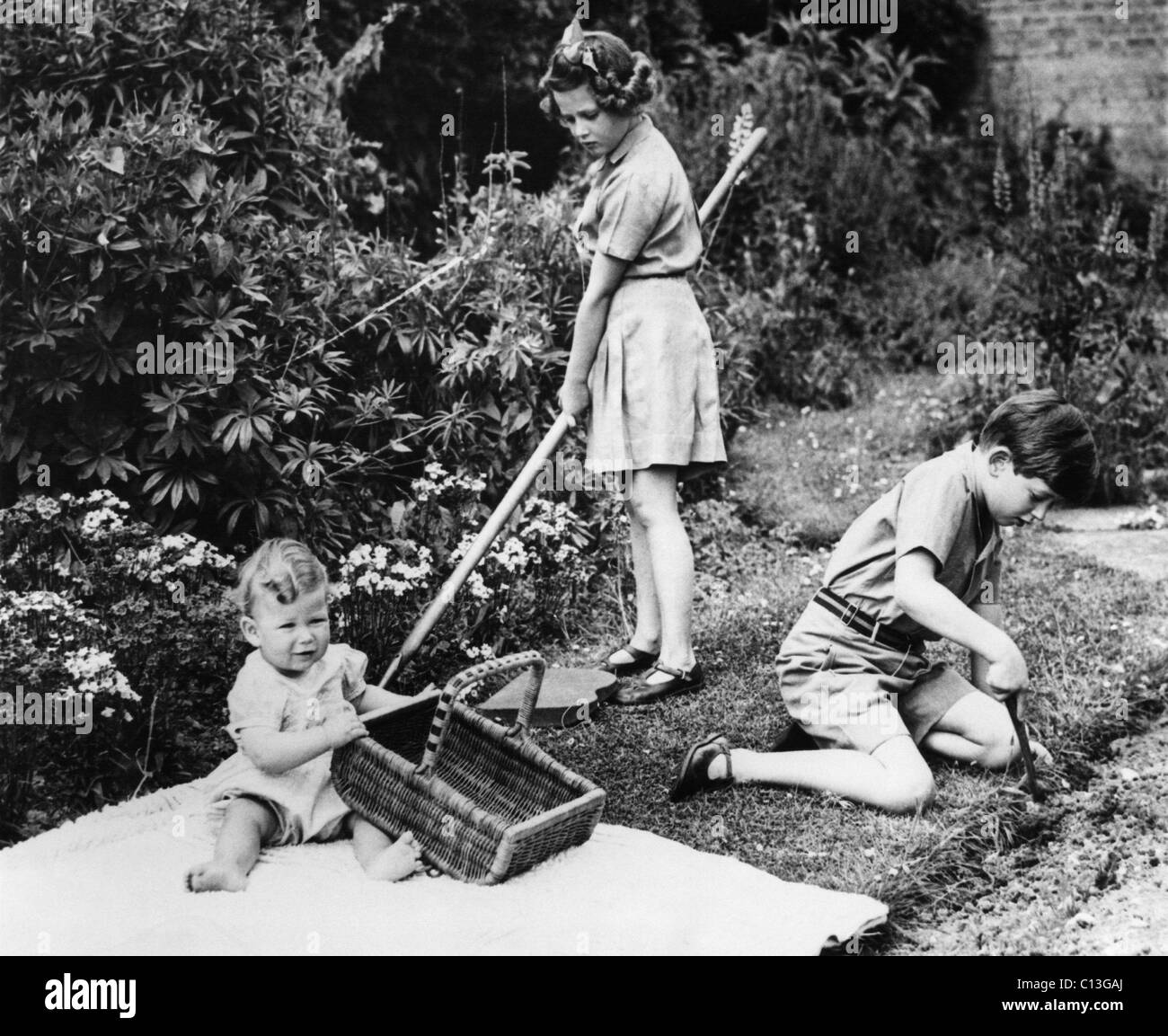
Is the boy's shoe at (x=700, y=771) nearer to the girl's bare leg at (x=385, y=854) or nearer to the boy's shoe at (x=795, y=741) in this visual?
the boy's shoe at (x=795, y=741)

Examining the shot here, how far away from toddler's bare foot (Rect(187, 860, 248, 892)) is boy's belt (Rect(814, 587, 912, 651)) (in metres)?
1.72

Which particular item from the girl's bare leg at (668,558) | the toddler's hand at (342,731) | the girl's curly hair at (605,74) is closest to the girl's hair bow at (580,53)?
the girl's curly hair at (605,74)

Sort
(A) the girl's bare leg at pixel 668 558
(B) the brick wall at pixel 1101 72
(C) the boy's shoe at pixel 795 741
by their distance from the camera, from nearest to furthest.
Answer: (C) the boy's shoe at pixel 795 741 → (A) the girl's bare leg at pixel 668 558 → (B) the brick wall at pixel 1101 72

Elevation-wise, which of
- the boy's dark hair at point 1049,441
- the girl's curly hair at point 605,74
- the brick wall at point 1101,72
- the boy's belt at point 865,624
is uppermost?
the brick wall at point 1101,72

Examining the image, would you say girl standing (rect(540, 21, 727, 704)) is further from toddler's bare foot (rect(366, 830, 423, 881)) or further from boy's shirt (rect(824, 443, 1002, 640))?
toddler's bare foot (rect(366, 830, 423, 881))

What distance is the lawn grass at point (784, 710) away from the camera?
3539 millimetres

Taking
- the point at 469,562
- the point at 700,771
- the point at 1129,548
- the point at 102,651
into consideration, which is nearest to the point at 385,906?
the point at 700,771

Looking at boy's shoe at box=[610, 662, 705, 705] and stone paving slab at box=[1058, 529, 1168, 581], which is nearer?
boy's shoe at box=[610, 662, 705, 705]

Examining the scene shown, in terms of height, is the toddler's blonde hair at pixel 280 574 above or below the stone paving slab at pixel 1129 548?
above

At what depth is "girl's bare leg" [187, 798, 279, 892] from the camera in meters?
3.24

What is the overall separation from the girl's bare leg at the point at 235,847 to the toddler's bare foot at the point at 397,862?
28cm

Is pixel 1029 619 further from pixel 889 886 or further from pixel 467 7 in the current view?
pixel 467 7

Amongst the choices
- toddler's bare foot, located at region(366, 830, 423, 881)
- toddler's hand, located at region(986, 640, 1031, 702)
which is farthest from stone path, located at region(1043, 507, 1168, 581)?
toddler's bare foot, located at region(366, 830, 423, 881)
